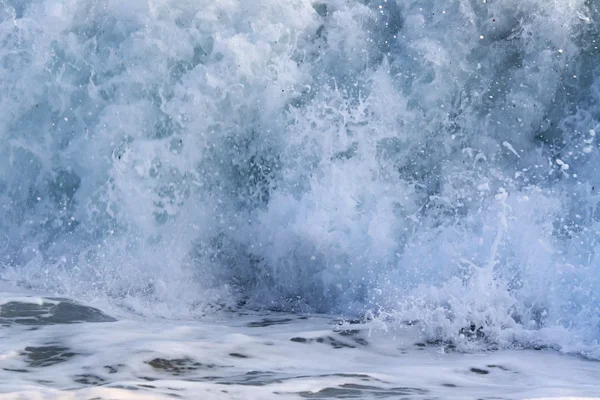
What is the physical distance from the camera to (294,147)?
7828 millimetres

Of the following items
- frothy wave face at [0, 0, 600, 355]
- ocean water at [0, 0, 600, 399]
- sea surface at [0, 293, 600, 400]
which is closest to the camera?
sea surface at [0, 293, 600, 400]

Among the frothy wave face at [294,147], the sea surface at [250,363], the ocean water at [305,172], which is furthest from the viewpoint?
the frothy wave face at [294,147]

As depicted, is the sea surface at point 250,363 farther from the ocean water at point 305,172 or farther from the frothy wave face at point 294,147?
the frothy wave face at point 294,147

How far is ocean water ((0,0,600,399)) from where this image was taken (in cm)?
640

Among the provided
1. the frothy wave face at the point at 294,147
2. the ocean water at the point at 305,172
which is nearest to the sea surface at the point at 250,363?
the ocean water at the point at 305,172

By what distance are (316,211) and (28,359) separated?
9.47ft

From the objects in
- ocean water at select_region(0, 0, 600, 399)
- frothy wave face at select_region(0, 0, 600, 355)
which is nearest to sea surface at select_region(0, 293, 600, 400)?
ocean water at select_region(0, 0, 600, 399)

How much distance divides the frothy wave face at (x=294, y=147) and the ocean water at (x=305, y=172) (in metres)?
0.02

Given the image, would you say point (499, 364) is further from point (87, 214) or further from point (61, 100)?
point (61, 100)

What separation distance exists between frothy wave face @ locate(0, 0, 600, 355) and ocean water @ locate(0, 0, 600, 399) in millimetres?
17

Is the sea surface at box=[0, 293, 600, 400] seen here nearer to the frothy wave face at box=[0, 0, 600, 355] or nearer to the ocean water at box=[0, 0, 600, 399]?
the ocean water at box=[0, 0, 600, 399]

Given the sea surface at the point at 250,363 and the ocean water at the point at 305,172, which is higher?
the ocean water at the point at 305,172

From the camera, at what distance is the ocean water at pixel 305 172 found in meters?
6.40

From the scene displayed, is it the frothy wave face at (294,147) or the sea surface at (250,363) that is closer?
the sea surface at (250,363)
